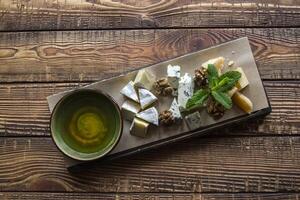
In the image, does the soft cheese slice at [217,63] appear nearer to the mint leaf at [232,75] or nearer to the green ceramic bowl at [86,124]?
the mint leaf at [232,75]

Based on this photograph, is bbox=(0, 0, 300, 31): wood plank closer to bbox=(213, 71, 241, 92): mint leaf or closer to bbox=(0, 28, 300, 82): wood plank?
bbox=(0, 28, 300, 82): wood plank

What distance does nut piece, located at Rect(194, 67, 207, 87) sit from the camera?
1045 mm

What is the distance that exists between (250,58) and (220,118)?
14 centimetres

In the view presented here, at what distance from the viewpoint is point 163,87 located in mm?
1054

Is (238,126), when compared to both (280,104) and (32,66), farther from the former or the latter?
Result: (32,66)

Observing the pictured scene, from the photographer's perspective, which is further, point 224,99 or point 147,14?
point 147,14

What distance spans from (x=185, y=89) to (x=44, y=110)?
30 centimetres

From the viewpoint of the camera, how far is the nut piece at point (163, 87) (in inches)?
41.4

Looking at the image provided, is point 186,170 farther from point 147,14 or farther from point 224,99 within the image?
point 147,14

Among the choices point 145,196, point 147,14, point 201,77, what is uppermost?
point 147,14

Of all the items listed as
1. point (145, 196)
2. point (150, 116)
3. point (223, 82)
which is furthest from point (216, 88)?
point (145, 196)

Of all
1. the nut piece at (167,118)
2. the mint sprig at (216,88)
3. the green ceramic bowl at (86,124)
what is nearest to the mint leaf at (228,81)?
the mint sprig at (216,88)

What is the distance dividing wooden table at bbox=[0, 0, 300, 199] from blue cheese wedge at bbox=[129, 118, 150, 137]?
0.05 metres

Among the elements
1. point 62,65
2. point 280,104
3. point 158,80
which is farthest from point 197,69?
point 62,65
